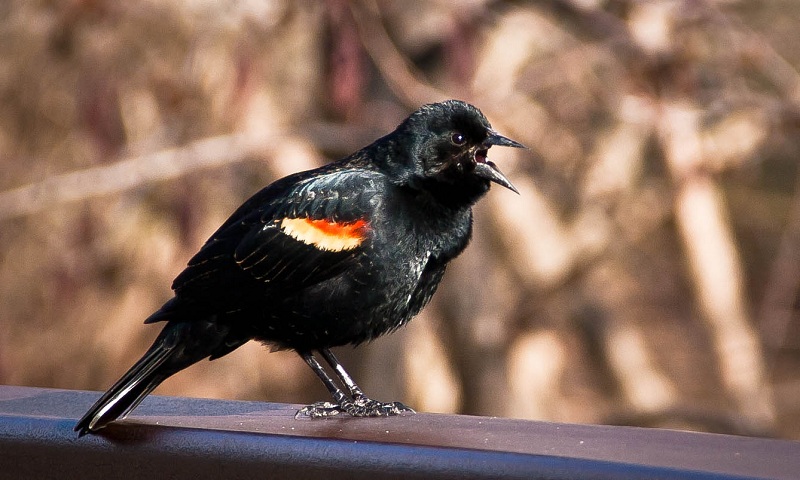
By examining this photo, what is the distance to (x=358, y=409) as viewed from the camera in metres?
3.57

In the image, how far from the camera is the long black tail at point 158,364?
284 cm

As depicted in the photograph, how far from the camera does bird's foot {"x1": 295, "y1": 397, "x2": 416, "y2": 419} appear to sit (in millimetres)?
3430

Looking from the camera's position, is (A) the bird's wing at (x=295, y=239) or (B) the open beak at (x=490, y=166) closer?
(A) the bird's wing at (x=295, y=239)

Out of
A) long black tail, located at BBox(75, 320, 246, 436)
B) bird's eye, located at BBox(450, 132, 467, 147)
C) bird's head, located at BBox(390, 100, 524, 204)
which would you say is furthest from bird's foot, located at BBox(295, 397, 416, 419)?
bird's eye, located at BBox(450, 132, 467, 147)

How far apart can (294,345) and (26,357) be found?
19.3 feet

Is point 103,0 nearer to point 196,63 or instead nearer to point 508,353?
point 196,63

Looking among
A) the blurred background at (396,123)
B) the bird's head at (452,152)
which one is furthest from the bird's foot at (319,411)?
the blurred background at (396,123)

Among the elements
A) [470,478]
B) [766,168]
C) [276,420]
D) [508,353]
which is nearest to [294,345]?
[276,420]

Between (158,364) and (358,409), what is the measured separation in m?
0.61

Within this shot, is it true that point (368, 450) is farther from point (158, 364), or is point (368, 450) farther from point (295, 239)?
point (295, 239)

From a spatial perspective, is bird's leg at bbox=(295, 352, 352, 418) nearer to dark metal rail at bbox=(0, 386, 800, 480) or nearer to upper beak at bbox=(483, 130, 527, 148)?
dark metal rail at bbox=(0, 386, 800, 480)

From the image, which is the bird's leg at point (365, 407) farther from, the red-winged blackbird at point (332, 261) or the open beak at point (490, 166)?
the open beak at point (490, 166)

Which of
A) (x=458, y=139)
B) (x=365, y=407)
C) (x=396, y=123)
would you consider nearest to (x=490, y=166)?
(x=458, y=139)

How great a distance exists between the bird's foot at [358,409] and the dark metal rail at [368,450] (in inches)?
18.6
